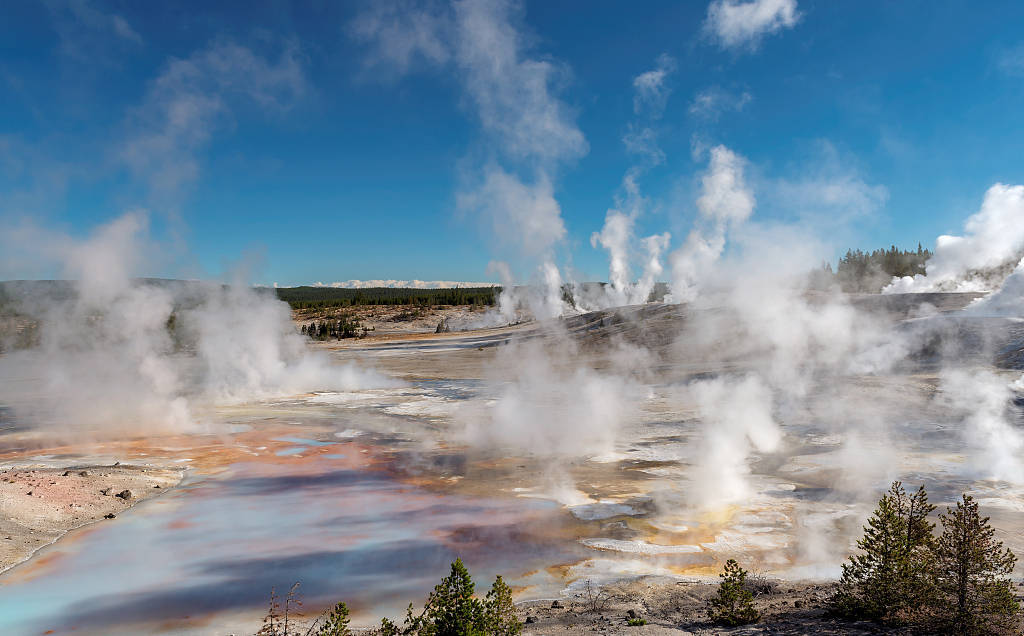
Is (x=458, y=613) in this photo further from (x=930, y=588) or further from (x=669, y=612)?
(x=930, y=588)

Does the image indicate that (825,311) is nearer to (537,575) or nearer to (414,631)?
(537,575)

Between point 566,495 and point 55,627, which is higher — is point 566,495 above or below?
above

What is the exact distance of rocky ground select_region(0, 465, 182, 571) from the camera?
964cm

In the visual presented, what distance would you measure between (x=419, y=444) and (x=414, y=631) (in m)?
11.4

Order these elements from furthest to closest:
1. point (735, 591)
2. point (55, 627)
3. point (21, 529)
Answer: point (21, 529) < point (55, 627) < point (735, 591)

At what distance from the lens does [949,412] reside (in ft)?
61.1

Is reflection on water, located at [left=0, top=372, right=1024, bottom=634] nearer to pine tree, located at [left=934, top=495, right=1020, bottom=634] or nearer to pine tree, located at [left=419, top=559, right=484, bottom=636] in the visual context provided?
pine tree, located at [left=419, top=559, right=484, bottom=636]

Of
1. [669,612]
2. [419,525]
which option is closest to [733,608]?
[669,612]

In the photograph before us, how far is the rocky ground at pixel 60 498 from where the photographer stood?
964 cm

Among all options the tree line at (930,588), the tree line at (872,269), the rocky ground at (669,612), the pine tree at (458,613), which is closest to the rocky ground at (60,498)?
the pine tree at (458,613)

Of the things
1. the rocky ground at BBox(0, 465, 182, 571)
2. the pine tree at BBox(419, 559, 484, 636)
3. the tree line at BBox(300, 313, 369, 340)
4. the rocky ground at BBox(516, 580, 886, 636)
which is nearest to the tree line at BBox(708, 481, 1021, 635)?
the rocky ground at BBox(516, 580, 886, 636)

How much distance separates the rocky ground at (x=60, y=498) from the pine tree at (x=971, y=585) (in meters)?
12.0

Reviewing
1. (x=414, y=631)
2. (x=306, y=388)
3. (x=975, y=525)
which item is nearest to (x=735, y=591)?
(x=975, y=525)

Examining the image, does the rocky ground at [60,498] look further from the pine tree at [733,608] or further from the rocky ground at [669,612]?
the pine tree at [733,608]
